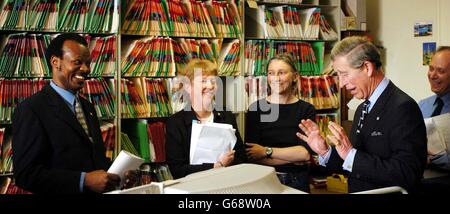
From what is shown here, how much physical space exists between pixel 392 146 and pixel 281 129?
98 cm

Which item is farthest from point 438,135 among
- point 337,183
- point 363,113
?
point 337,183

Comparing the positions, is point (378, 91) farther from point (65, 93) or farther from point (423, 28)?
point (423, 28)

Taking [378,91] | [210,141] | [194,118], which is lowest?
[210,141]

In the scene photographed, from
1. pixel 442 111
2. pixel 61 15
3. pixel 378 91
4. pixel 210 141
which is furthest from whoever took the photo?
pixel 61 15

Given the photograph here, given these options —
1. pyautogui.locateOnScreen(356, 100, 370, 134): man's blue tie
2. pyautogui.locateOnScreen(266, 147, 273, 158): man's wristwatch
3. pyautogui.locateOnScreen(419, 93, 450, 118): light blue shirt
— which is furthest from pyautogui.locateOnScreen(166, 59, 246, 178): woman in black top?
pyautogui.locateOnScreen(419, 93, 450, 118): light blue shirt

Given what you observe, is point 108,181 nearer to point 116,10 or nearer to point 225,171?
point 225,171

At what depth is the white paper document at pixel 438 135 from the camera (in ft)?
8.79

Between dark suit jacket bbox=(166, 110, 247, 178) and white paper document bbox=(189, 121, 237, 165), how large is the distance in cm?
4

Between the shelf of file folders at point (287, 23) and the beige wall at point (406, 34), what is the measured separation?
78 centimetres

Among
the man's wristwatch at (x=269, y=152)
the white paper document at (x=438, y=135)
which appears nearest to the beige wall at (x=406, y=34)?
the white paper document at (x=438, y=135)

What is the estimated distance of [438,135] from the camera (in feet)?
8.82

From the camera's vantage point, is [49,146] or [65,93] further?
[65,93]

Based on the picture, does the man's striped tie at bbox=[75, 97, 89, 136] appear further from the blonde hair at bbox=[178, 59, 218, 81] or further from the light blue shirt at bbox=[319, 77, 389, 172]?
the light blue shirt at bbox=[319, 77, 389, 172]

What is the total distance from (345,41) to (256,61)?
2124 mm
